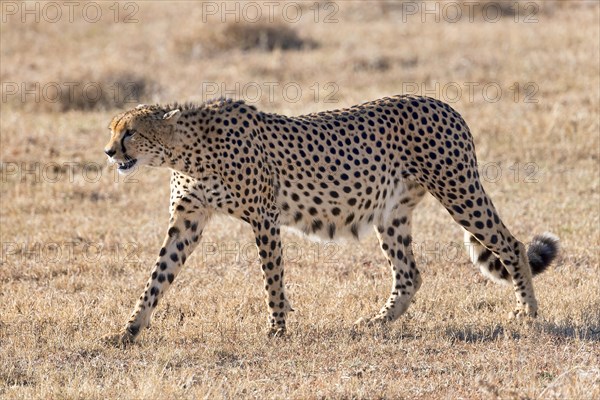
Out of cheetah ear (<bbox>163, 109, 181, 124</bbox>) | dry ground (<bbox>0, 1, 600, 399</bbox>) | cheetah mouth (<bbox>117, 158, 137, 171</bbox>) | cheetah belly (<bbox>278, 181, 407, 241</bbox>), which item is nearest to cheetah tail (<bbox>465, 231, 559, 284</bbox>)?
dry ground (<bbox>0, 1, 600, 399</bbox>)

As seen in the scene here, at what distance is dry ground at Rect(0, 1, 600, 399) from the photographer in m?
5.43

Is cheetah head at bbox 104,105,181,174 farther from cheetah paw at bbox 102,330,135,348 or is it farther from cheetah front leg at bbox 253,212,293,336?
cheetah paw at bbox 102,330,135,348

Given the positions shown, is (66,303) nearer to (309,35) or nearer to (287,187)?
(287,187)

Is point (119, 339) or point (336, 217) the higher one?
point (336, 217)

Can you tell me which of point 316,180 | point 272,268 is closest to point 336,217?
point 316,180

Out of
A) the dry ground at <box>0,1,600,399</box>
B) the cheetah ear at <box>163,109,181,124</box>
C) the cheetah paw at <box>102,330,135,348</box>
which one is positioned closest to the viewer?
the dry ground at <box>0,1,600,399</box>

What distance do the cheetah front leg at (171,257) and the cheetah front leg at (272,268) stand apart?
36 centimetres

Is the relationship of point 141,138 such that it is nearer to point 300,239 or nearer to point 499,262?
point 499,262

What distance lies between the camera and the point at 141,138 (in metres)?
6.04

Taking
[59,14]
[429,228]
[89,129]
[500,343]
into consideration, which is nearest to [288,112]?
[89,129]

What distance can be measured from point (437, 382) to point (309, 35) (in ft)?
38.7

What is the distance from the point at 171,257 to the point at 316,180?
0.95m

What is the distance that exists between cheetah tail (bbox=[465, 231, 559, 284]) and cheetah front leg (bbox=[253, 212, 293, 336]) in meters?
1.28

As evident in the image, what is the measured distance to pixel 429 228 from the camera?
885cm
